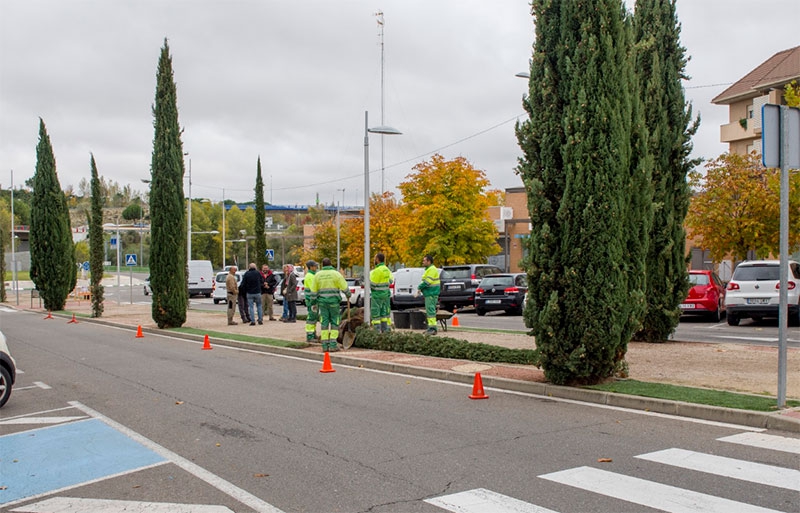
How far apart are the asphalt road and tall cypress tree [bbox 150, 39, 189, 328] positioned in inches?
480

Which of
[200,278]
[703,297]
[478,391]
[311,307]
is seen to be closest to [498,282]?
[703,297]

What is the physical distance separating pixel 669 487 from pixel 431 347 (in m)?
8.50

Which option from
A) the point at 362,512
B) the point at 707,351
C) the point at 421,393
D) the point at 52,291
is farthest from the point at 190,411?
the point at 52,291

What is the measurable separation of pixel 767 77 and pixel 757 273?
26.2m

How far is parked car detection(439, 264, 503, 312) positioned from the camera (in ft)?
95.5

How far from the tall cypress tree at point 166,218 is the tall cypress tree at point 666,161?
15.0 meters

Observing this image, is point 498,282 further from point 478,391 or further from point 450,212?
point 478,391

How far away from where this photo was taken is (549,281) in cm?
964

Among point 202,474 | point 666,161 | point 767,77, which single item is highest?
point 767,77

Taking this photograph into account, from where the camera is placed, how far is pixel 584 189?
9.33 m

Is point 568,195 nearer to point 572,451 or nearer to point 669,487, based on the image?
point 572,451

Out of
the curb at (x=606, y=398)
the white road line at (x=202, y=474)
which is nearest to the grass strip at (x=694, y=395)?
the curb at (x=606, y=398)

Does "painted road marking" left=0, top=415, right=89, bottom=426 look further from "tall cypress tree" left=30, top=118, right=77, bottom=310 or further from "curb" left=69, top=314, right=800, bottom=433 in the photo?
"tall cypress tree" left=30, top=118, right=77, bottom=310

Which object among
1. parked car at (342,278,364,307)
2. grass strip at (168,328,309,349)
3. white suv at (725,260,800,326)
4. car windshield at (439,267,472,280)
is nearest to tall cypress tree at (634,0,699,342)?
white suv at (725,260,800,326)
